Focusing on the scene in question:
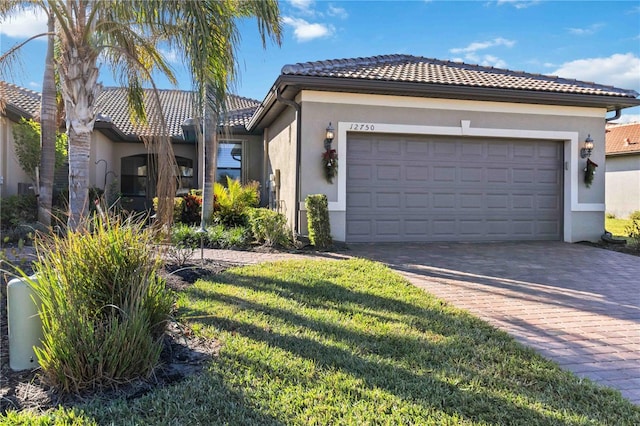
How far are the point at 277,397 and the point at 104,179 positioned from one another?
15588 millimetres

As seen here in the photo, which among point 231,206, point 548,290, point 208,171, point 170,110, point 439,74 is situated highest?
point 170,110

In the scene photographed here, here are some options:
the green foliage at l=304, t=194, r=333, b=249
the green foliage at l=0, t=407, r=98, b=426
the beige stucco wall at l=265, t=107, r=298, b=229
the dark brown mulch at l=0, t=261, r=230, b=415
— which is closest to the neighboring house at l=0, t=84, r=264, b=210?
the beige stucco wall at l=265, t=107, r=298, b=229

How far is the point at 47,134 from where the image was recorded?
11.1m

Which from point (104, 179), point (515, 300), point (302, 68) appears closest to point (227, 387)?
point (515, 300)

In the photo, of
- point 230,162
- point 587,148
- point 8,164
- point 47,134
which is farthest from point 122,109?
point 587,148

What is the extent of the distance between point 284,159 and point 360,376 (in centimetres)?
902

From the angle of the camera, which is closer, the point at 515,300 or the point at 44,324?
the point at 44,324

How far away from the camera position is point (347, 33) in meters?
11.2

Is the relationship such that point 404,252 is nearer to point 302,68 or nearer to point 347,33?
point 302,68

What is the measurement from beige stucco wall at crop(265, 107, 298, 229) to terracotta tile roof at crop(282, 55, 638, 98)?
60.3 inches

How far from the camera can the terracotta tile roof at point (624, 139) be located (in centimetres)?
2234

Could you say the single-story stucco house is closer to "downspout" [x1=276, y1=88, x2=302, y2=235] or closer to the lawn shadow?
"downspout" [x1=276, y1=88, x2=302, y2=235]

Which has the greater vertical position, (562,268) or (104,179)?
(104,179)

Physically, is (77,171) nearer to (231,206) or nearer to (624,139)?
(231,206)
